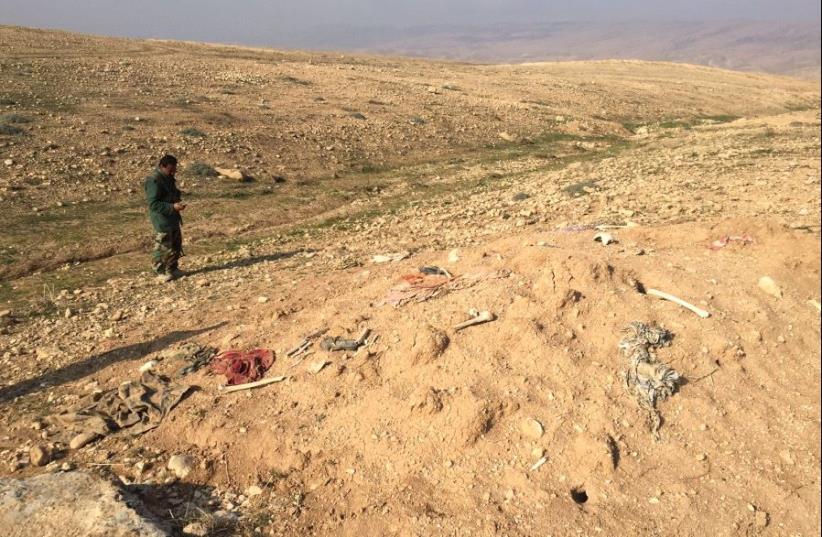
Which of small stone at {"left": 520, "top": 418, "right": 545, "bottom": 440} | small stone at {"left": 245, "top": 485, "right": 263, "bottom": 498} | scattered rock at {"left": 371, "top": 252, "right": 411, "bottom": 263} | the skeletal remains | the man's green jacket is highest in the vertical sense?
the man's green jacket

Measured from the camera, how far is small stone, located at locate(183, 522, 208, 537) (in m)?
3.63

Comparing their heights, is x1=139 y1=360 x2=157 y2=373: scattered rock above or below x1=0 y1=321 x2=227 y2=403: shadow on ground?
above

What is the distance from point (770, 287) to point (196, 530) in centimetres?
557

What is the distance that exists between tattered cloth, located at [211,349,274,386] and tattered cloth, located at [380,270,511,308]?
4.40 feet

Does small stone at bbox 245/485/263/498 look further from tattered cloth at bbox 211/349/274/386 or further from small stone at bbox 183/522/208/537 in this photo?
tattered cloth at bbox 211/349/274/386

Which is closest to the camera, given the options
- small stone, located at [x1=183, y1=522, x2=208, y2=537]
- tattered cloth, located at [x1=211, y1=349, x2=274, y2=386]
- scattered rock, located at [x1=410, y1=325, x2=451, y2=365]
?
small stone, located at [x1=183, y1=522, x2=208, y2=537]

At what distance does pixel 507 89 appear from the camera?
32.8 meters


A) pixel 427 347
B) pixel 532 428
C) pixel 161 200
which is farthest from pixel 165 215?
pixel 532 428

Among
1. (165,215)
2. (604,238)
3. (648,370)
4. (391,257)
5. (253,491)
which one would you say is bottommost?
(253,491)

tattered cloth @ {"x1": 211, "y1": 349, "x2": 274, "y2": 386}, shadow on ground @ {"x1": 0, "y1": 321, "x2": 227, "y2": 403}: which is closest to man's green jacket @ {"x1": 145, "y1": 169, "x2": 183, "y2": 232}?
shadow on ground @ {"x1": 0, "y1": 321, "x2": 227, "y2": 403}

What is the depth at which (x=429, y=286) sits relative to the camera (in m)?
6.11

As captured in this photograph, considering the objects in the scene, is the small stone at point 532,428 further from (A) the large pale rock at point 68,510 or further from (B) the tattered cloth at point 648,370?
(A) the large pale rock at point 68,510

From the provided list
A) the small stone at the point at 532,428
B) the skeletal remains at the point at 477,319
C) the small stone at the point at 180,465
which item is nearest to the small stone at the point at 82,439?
the small stone at the point at 180,465

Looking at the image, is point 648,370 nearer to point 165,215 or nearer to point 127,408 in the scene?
point 127,408
